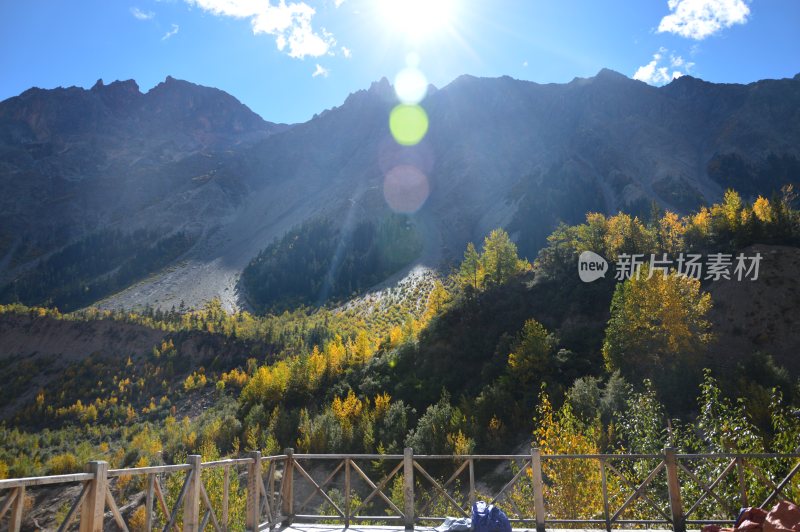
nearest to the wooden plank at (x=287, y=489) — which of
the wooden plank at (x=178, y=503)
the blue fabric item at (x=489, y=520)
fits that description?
the wooden plank at (x=178, y=503)

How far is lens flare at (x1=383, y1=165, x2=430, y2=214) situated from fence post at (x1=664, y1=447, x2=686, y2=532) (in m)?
134

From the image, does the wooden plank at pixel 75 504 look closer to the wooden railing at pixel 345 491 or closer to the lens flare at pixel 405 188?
the wooden railing at pixel 345 491

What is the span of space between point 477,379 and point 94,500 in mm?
39926

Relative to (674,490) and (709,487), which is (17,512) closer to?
(674,490)

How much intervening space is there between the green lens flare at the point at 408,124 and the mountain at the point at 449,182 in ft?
12.8

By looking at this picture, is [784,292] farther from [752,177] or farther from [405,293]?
[752,177]

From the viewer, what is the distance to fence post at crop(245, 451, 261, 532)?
1001cm

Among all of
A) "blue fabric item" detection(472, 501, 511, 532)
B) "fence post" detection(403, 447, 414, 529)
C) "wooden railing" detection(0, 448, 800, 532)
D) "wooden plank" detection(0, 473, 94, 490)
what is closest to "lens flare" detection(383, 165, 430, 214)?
"wooden railing" detection(0, 448, 800, 532)

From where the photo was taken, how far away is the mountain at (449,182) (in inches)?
5059

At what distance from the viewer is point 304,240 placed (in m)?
139

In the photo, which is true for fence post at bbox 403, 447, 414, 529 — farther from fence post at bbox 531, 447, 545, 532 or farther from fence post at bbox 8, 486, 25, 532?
fence post at bbox 8, 486, 25, 532

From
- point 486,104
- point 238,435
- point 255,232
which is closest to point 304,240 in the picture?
point 255,232

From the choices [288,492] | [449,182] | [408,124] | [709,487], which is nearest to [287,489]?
[288,492]

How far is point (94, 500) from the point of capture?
5.74 meters
